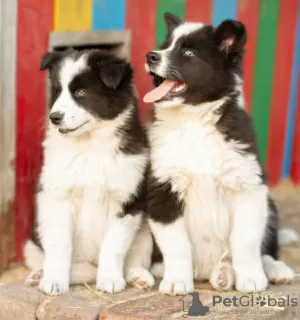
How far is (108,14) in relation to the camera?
192 inches

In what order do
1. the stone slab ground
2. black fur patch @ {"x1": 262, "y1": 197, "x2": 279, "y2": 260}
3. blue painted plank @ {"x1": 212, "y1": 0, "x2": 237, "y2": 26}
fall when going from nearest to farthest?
the stone slab ground < black fur patch @ {"x1": 262, "y1": 197, "x2": 279, "y2": 260} < blue painted plank @ {"x1": 212, "y1": 0, "x2": 237, "y2": 26}

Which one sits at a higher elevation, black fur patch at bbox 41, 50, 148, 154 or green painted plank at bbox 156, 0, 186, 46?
green painted plank at bbox 156, 0, 186, 46

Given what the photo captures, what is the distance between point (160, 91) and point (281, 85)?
Answer: 2.99 m

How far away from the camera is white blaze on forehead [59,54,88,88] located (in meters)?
3.89

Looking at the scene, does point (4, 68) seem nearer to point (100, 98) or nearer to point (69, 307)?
point (100, 98)

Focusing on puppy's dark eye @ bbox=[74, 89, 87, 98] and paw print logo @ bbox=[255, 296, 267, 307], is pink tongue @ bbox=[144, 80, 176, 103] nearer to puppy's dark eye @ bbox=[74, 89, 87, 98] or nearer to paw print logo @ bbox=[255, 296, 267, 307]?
puppy's dark eye @ bbox=[74, 89, 87, 98]

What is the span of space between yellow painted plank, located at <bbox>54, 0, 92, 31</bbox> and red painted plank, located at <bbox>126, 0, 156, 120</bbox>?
1.35 feet

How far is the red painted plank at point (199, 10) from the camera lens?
5512 mm

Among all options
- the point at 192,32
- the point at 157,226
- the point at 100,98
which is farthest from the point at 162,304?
the point at 192,32

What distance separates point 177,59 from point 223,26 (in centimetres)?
34

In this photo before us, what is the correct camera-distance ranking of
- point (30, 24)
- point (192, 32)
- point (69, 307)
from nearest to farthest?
point (69, 307)
point (192, 32)
point (30, 24)

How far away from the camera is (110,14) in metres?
4.89

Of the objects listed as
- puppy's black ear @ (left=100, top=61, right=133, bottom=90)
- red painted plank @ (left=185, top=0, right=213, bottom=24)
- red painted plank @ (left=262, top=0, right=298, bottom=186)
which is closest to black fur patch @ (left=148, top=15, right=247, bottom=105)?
puppy's black ear @ (left=100, top=61, right=133, bottom=90)

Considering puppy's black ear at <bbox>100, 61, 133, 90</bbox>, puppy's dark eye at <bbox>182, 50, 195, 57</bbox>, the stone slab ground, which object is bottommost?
the stone slab ground
